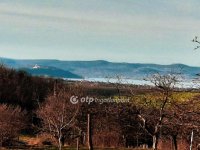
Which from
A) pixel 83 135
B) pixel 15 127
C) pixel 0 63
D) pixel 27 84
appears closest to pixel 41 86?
pixel 27 84

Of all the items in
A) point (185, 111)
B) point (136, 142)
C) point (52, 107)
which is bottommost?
point (136, 142)

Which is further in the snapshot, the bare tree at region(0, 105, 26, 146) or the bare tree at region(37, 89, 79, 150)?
the bare tree at region(37, 89, 79, 150)

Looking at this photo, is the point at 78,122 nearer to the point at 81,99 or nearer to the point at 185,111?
the point at 81,99

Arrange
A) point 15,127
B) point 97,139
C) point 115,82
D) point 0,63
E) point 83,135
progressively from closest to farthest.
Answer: point 115,82 → point 15,127 → point 97,139 → point 83,135 → point 0,63

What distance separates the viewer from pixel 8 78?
3519 inches

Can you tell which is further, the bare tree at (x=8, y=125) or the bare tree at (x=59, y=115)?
the bare tree at (x=59, y=115)

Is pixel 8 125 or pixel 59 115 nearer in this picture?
pixel 59 115

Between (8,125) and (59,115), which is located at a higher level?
(59,115)

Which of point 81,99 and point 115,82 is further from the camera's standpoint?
point 81,99

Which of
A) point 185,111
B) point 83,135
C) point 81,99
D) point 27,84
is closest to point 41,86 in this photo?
point 27,84

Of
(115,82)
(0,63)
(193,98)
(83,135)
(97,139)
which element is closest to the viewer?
(193,98)

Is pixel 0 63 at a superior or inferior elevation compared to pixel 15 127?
superior

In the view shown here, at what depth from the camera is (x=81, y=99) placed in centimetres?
6762

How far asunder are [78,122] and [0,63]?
131 ft
